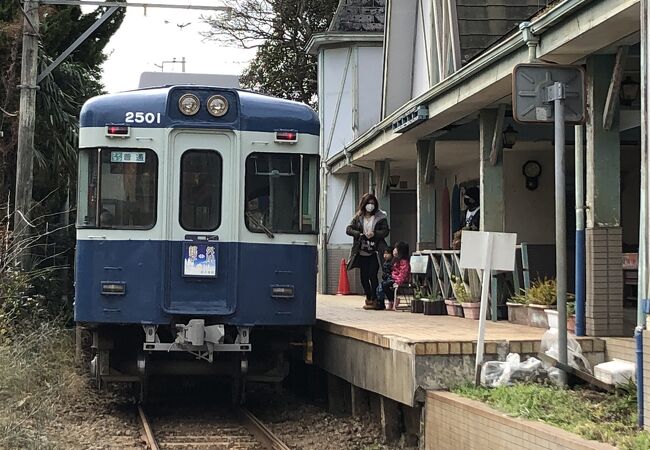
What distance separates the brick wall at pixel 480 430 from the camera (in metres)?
5.42

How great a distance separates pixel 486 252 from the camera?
23.5 feet

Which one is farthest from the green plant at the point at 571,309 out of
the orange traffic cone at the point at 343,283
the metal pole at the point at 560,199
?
the orange traffic cone at the point at 343,283

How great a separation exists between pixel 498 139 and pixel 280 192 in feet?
9.41

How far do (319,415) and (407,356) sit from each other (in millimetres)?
3177

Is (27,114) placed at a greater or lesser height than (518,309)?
greater

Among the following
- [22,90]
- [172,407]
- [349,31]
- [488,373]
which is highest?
[349,31]

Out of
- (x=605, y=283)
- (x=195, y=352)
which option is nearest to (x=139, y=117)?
(x=195, y=352)

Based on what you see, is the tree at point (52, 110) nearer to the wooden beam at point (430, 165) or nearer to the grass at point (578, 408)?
the wooden beam at point (430, 165)

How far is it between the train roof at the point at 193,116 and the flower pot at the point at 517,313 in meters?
2.89

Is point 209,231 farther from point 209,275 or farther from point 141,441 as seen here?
point 141,441

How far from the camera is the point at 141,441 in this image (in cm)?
893

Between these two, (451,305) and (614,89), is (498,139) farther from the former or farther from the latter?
(614,89)

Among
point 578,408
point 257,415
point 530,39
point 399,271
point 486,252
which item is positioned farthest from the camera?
point 399,271

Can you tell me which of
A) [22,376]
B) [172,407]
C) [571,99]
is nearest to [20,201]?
[172,407]
